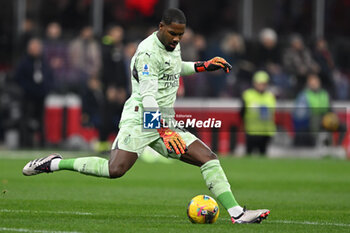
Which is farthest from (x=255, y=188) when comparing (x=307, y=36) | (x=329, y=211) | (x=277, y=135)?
(x=307, y=36)

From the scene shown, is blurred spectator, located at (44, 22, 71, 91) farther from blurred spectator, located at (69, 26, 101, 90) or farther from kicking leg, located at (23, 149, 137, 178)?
kicking leg, located at (23, 149, 137, 178)

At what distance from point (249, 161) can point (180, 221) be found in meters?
11.2

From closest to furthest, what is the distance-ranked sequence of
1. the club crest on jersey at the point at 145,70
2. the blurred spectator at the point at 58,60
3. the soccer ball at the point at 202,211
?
the soccer ball at the point at 202,211 < the club crest on jersey at the point at 145,70 < the blurred spectator at the point at 58,60

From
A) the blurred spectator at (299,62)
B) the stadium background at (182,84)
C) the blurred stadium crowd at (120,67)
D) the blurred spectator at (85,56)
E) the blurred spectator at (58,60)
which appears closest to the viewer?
the stadium background at (182,84)

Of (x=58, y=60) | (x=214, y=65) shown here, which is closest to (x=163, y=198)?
(x=214, y=65)

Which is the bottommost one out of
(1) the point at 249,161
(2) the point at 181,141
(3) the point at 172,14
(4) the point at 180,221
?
(1) the point at 249,161

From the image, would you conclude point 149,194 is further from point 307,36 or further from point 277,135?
point 307,36

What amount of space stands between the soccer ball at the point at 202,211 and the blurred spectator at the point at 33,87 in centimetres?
1281

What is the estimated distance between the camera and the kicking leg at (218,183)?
30.5 ft

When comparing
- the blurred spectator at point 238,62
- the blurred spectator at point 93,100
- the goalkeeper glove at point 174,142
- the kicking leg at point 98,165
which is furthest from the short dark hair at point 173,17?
the blurred spectator at point 238,62

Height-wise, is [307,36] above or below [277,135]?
above

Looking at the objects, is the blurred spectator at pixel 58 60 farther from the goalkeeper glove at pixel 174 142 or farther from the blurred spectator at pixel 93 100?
the goalkeeper glove at pixel 174 142

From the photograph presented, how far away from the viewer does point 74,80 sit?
77.5 ft

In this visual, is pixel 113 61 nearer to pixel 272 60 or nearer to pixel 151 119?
pixel 272 60
